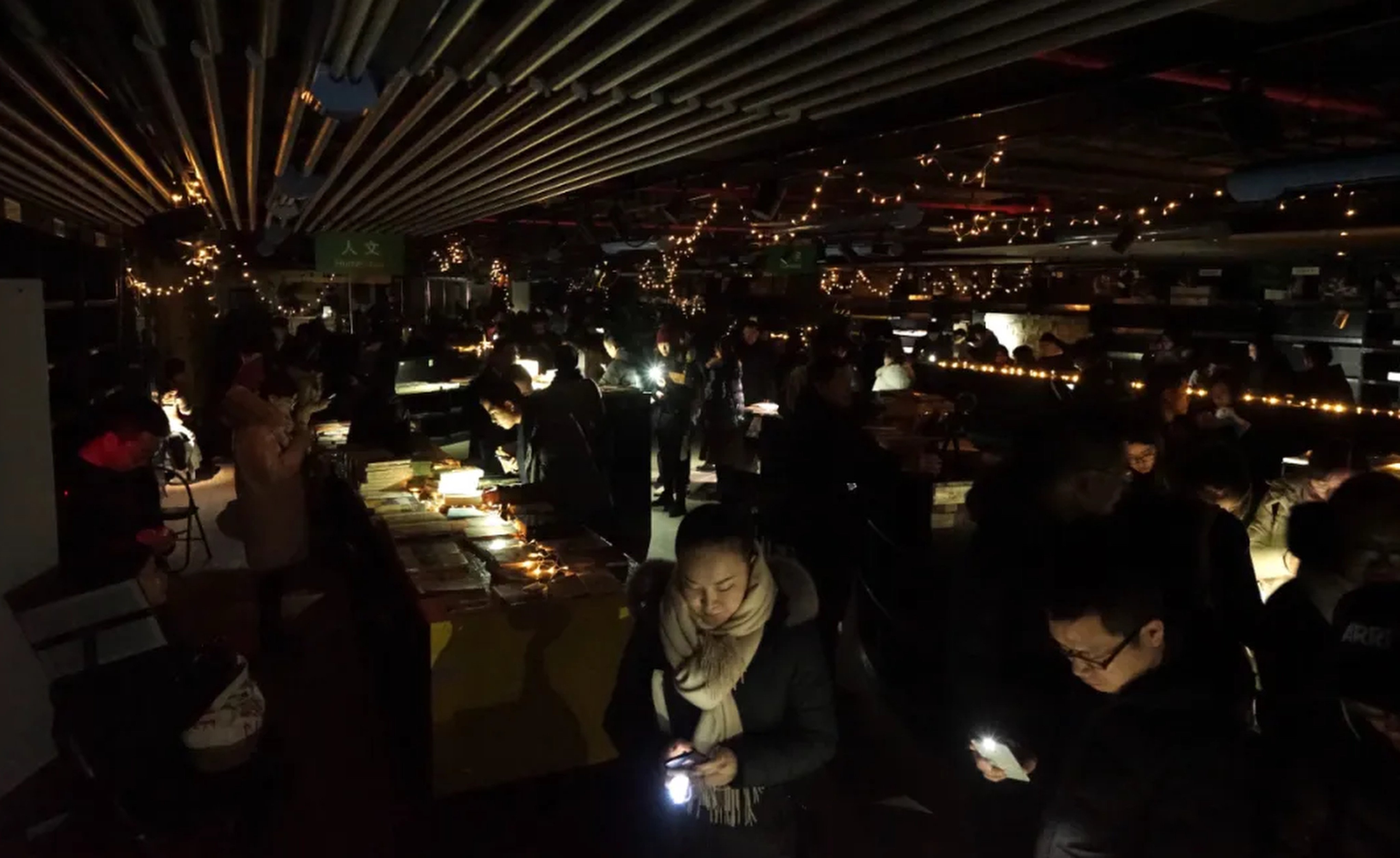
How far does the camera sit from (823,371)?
5039 millimetres

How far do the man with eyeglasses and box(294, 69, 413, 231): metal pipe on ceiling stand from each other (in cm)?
311

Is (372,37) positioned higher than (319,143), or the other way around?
(319,143)

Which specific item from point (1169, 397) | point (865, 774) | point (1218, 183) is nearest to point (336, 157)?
point (865, 774)

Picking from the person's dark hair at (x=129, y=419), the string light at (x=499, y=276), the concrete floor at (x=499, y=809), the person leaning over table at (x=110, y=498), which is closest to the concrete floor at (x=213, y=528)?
the person leaning over table at (x=110, y=498)

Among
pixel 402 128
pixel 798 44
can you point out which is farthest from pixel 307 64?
pixel 798 44

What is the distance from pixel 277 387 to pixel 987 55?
13.8 feet

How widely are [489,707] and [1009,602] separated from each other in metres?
2.32

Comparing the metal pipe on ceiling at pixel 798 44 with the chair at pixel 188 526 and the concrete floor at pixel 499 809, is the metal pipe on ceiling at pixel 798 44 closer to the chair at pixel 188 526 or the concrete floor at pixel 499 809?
the concrete floor at pixel 499 809

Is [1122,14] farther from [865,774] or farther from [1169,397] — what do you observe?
[1169,397]

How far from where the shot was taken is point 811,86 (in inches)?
151

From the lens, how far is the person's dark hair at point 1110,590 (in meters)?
1.90

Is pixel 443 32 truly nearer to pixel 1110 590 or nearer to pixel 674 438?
pixel 1110 590

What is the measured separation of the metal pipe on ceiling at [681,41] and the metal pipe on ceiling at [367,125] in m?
0.82

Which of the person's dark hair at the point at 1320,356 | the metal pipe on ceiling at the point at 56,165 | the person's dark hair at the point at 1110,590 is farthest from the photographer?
the person's dark hair at the point at 1320,356
